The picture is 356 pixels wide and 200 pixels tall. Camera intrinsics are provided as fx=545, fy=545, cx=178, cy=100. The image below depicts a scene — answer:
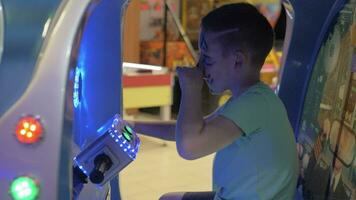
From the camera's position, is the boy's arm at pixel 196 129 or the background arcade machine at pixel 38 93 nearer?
the background arcade machine at pixel 38 93

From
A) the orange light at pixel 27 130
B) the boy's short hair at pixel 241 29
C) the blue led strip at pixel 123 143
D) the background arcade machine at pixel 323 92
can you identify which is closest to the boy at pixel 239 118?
the boy's short hair at pixel 241 29

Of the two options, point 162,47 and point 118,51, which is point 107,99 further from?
point 162,47

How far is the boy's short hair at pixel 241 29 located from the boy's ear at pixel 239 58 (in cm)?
1

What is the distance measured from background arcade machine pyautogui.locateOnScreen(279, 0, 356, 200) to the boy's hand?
0.51m

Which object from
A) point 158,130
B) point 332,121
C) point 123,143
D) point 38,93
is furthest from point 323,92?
point 38,93

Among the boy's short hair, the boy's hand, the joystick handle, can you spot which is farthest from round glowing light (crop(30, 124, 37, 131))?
the boy's short hair

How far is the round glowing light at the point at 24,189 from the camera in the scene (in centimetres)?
100

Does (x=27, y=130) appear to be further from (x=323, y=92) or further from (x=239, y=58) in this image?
(x=323, y=92)

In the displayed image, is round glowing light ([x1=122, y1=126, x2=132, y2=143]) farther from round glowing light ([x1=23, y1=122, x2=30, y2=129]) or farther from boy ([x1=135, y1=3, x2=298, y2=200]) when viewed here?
round glowing light ([x1=23, y1=122, x2=30, y2=129])

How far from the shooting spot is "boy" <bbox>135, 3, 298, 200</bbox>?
1.26m

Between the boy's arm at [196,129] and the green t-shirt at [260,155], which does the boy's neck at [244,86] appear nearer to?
the green t-shirt at [260,155]

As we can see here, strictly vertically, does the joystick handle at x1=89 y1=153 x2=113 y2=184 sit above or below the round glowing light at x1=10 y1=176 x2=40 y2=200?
below

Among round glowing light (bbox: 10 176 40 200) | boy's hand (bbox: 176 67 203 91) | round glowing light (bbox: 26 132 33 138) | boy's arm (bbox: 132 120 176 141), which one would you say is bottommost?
boy's arm (bbox: 132 120 176 141)

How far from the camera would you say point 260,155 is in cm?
135
